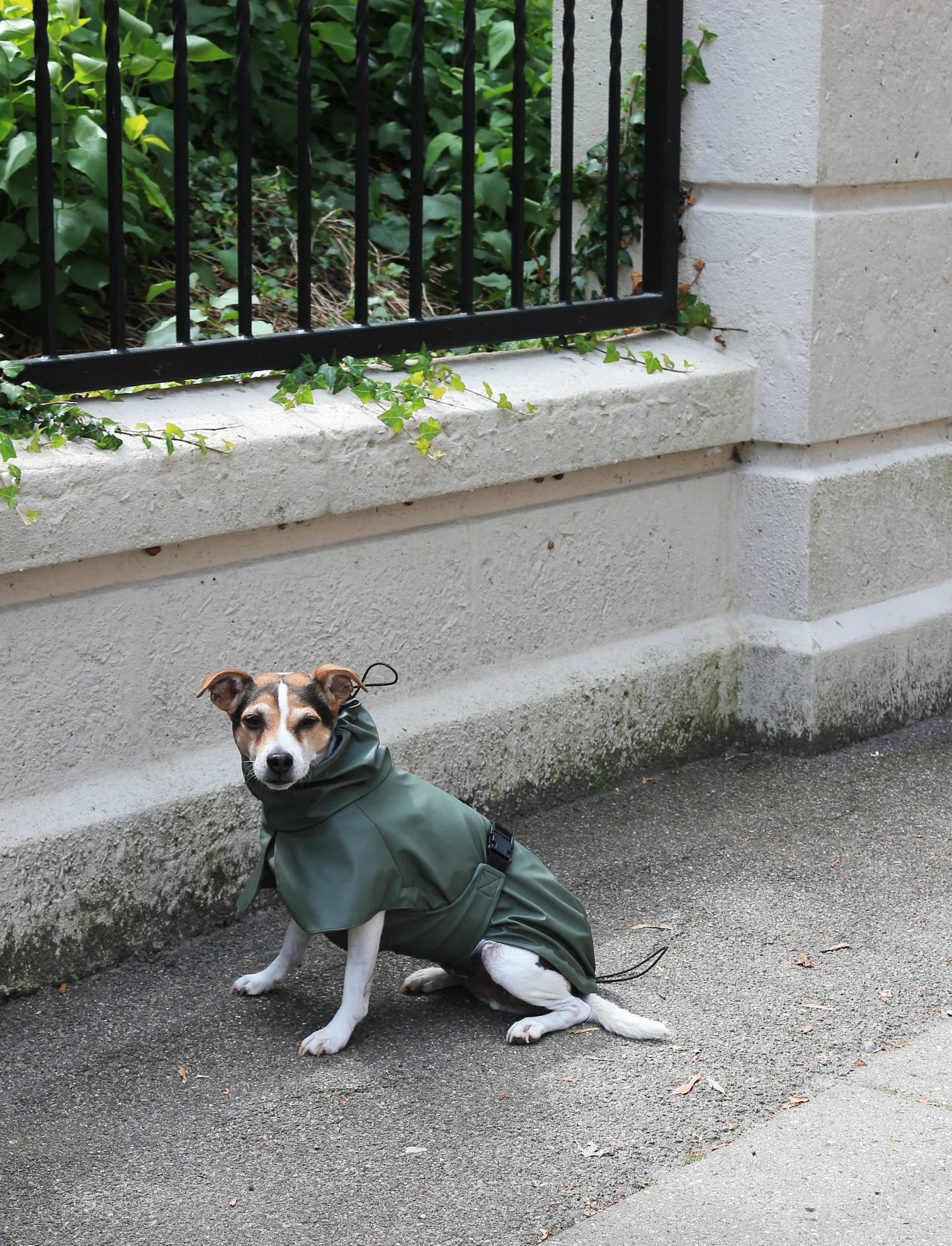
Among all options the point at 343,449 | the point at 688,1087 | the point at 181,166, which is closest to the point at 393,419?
the point at 343,449

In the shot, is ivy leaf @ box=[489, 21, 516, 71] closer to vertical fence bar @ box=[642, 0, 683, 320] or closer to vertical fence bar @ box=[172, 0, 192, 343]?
vertical fence bar @ box=[642, 0, 683, 320]

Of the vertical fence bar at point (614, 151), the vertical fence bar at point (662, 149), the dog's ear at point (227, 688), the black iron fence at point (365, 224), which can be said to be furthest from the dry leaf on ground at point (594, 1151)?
the vertical fence bar at point (662, 149)

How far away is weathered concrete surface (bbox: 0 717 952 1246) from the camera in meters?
2.92

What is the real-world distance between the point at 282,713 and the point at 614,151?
259cm

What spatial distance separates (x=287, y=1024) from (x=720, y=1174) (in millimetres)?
1099

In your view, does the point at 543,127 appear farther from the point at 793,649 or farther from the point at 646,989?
the point at 646,989

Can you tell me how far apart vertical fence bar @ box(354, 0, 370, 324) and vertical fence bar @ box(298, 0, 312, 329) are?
0.15m

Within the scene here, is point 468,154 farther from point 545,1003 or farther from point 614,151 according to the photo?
point 545,1003

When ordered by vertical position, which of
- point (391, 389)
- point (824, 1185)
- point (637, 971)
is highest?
point (391, 389)

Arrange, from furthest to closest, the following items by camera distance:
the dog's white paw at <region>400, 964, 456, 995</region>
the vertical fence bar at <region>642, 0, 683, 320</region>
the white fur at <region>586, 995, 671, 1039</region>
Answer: the vertical fence bar at <region>642, 0, 683, 320</region> → the dog's white paw at <region>400, 964, 456, 995</region> → the white fur at <region>586, 995, 671, 1039</region>

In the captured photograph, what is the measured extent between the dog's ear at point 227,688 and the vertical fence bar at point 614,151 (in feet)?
7.44

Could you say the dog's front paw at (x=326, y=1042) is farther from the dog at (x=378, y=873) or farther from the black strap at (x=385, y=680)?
the black strap at (x=385, y=680)

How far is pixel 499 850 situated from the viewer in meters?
3.64

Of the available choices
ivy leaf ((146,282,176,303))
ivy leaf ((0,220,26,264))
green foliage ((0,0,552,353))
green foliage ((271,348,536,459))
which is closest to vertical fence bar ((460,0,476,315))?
green foliage ((271,348,536,459))
